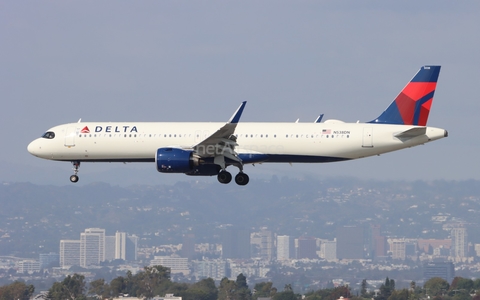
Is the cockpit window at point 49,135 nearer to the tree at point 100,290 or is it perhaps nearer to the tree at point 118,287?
the tree at point 100,290

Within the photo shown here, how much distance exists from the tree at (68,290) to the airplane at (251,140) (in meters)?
49.8

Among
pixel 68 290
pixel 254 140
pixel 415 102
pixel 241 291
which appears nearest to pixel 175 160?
pixel 254 140

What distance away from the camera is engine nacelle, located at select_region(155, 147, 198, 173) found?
60.1 meters

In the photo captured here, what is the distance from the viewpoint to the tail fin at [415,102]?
63.1 meters

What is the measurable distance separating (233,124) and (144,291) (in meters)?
67.3

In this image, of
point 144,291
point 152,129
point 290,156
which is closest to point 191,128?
point 152,129

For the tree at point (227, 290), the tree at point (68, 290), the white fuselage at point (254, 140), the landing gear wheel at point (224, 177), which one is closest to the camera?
the white fuselage at point (254, 140)

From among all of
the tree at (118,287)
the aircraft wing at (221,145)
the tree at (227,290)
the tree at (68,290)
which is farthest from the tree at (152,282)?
the aircraft wing at (221,145)

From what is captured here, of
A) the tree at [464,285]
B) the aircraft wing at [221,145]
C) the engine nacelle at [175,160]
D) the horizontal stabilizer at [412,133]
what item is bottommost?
the tree at [464,285]

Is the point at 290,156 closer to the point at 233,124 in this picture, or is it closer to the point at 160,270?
the point at 233,124

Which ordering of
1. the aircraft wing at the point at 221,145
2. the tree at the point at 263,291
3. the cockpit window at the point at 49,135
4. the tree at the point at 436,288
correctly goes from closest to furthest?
the aircraft wing at the point at 221,145, the cockpit window at the point at 49,135, the tree at the point at 263,291, the tree at the point at 436,288

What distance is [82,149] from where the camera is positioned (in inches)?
2576

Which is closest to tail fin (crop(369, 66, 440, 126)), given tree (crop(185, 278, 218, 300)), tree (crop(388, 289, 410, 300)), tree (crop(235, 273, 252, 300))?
tree (crop(388, 289, 410, 300))

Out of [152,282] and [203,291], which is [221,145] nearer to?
[203,291]
